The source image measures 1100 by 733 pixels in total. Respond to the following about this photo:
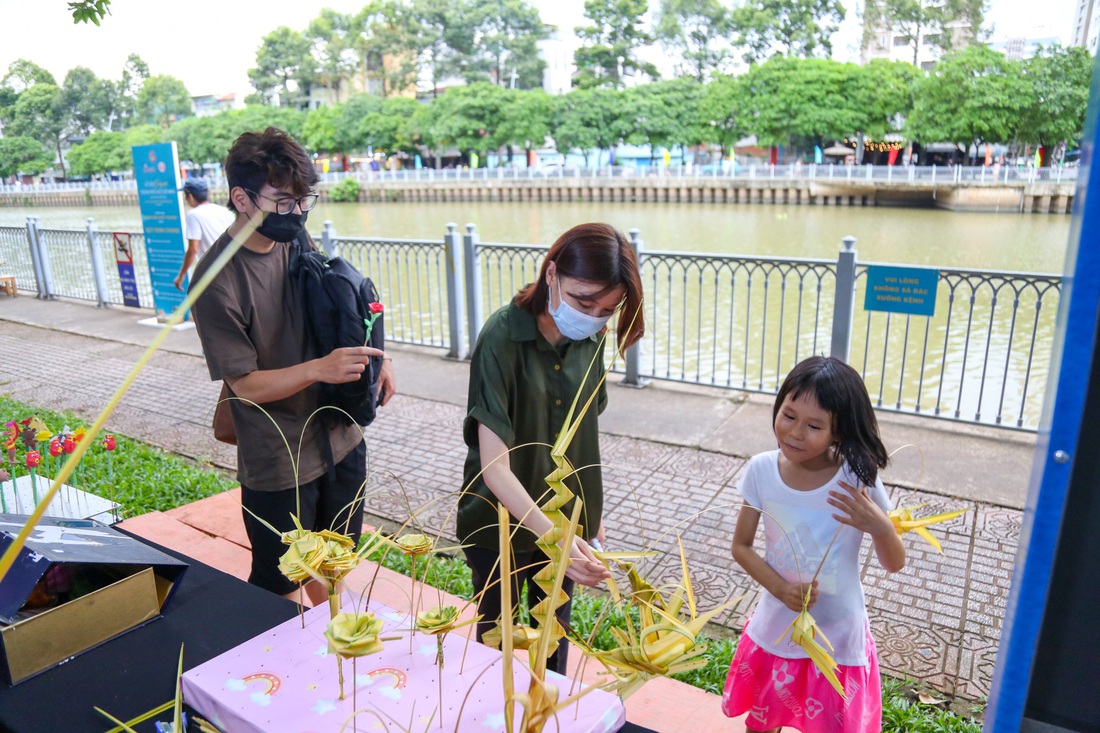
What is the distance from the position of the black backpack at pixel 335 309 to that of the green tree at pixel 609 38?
51.0 meters

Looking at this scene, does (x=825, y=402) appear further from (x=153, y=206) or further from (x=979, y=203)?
(x=979, y=203)

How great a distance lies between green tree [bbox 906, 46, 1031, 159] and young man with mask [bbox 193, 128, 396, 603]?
34090 mm

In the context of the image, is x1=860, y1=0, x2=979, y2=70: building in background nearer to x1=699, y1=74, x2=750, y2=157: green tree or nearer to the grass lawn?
x1=699, y1=74, x2=750, y2=157: green tree

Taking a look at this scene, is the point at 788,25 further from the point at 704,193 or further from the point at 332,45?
the point at 332,45

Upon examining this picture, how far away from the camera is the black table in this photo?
4.41ft

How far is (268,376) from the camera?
2.09 meters

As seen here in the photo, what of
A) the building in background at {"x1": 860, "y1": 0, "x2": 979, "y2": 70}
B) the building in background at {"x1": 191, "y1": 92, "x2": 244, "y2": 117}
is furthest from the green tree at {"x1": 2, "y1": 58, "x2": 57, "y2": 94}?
the building in background at {"x1": 191, "y1": 92, "x2": 244, "y2": 117}

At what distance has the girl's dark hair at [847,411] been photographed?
182cm

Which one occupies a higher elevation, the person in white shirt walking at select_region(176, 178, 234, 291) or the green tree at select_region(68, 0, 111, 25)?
the green tree at select_region(68, 0, 111, 25)

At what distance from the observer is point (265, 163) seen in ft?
6.70

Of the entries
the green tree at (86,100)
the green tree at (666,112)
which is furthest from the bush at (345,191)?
the green tree at (86,100)

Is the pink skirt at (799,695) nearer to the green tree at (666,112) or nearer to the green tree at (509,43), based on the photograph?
the green tree at (666,112)

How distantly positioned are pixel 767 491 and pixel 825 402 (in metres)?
0.28

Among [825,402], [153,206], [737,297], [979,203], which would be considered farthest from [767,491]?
[979,203]
